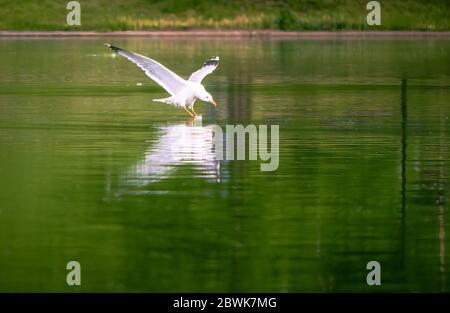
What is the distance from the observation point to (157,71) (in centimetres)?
3011

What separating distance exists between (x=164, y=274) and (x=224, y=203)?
4335 millimetres

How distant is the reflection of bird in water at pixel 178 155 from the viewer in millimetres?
23266

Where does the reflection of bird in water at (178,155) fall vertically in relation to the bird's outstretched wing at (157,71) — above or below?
below

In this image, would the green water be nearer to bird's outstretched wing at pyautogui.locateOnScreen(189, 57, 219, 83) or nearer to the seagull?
the seagull

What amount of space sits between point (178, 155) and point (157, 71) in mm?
4839


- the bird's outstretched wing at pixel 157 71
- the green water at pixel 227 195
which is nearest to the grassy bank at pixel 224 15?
the green water at pixel 227 195

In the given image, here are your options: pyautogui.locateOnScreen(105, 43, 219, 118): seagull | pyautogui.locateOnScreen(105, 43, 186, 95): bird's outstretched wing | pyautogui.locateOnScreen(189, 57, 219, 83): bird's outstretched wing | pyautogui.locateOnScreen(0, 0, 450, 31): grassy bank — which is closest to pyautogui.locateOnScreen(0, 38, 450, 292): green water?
pyautogui.locateOnScreen(105, 43, 219, 118): seagull

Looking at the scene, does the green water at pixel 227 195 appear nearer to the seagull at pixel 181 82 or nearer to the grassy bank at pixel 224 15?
the seagull at pixel 181 82

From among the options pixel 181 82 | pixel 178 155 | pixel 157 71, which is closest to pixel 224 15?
pixel 181 82

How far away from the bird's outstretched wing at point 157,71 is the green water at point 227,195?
30.7 inches

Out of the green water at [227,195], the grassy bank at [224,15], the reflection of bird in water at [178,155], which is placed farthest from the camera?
the grassy bank at [224,15]

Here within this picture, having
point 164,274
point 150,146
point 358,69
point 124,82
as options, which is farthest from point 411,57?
point 164,274

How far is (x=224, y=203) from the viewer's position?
20.7 metres
